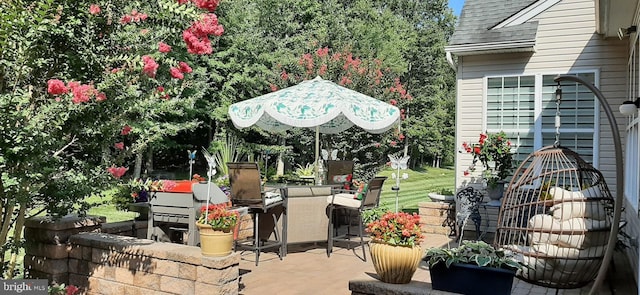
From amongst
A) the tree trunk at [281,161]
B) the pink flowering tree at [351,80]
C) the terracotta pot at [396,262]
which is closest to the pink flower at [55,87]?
the terracotta pot at [396,262]

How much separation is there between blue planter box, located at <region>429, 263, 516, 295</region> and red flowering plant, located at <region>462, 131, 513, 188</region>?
12.7 ft

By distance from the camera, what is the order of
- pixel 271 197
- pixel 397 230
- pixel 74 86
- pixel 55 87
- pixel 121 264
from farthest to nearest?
pixel 271 197, pixel 121 264, pixel 397 230, pixel 74 86, pixel 55 87

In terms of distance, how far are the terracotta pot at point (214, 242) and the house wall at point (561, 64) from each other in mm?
4645

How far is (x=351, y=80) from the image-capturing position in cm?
1321

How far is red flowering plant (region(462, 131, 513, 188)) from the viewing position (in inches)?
260

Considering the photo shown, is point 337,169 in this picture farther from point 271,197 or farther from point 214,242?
point 214,242

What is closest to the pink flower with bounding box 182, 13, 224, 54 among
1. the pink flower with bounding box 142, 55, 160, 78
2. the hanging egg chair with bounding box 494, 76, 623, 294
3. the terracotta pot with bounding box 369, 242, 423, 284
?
the pink flower with bounding box 142, 55, 160, 78

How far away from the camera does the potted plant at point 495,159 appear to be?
658cm

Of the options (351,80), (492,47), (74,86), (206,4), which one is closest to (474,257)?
(206,4)

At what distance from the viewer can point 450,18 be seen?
3350 cm

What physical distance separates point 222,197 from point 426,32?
2345 centimetres

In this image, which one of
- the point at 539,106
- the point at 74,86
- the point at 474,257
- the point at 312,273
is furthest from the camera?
the point at 539,106

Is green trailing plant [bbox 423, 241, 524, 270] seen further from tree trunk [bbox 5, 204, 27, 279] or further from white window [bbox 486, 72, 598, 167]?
white window [bbox 486, 72, 598, 167]

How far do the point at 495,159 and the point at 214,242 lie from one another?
4464mm
